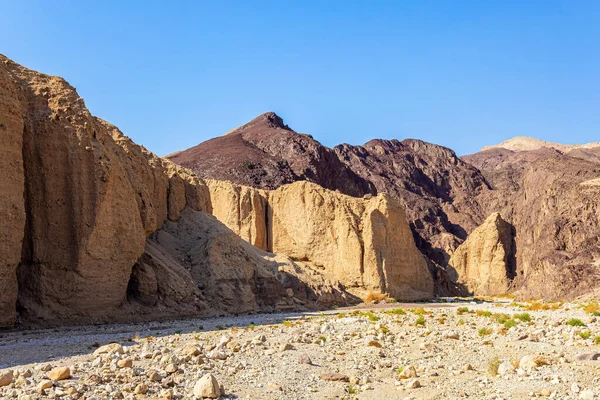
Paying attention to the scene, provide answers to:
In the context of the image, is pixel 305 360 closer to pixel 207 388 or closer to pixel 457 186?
pixel 207 388

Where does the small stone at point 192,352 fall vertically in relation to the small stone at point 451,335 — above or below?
above

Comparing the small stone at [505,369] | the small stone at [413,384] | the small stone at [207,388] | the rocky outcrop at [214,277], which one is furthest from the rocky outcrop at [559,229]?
the small stone at [207,388]

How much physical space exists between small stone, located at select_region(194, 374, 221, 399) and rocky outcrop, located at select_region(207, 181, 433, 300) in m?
35.9

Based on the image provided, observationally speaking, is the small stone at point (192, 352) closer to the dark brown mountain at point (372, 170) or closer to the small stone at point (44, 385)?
the small stone at point (44, 385)

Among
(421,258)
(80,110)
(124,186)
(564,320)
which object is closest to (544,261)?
(421,258)

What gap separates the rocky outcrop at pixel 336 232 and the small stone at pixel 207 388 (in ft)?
118

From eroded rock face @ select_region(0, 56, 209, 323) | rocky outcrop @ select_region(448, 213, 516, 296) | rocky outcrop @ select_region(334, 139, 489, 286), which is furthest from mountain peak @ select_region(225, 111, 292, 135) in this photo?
eroded rock face @ select_region(0, 56, 209, 323)

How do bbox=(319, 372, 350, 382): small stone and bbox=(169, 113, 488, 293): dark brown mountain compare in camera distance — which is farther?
bbox=(169, 113, 488, 293): dark brown mountain

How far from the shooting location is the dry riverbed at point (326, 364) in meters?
11.4

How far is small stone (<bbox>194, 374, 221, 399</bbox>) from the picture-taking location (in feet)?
36.8

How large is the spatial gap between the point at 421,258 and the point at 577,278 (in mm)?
18926

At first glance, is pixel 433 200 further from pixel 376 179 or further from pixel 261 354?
pixel 261 354

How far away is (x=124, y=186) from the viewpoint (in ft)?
95.0

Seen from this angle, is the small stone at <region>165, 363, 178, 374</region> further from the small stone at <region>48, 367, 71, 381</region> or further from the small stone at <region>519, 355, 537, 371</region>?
the small stone at <region>519, 355, 537, 371</region>
